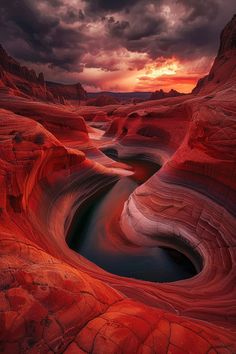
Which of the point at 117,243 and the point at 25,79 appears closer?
the point at 117,243

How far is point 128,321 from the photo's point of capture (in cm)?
241

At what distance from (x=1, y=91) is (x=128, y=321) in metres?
21.2

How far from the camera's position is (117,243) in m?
8.28

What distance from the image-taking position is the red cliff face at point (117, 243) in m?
2.25

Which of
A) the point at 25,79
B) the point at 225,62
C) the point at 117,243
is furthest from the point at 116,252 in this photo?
the point at 25,79

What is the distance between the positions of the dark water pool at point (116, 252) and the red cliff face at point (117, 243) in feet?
0.64

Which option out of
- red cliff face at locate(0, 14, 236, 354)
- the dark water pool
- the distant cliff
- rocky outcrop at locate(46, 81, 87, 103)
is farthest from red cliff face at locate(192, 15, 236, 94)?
rocky outcrop at locate(46, 81, 87, 103)

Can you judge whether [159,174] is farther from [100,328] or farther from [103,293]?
[100,328]

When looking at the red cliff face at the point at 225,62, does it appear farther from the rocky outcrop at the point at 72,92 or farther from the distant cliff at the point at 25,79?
the rocky outcrop at the point at 72,92

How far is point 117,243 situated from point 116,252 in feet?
1.54

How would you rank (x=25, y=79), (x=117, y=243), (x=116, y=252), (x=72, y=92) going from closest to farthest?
(x=116, y=252) < (x=117, y=243) < (x=25, y=79) < (x=72, y=92)

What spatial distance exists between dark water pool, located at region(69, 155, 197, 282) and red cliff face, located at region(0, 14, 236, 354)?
19 centimetres

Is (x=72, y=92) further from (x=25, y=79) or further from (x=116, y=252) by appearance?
(x=116, y=252)

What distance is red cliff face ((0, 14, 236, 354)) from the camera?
2.25 m
